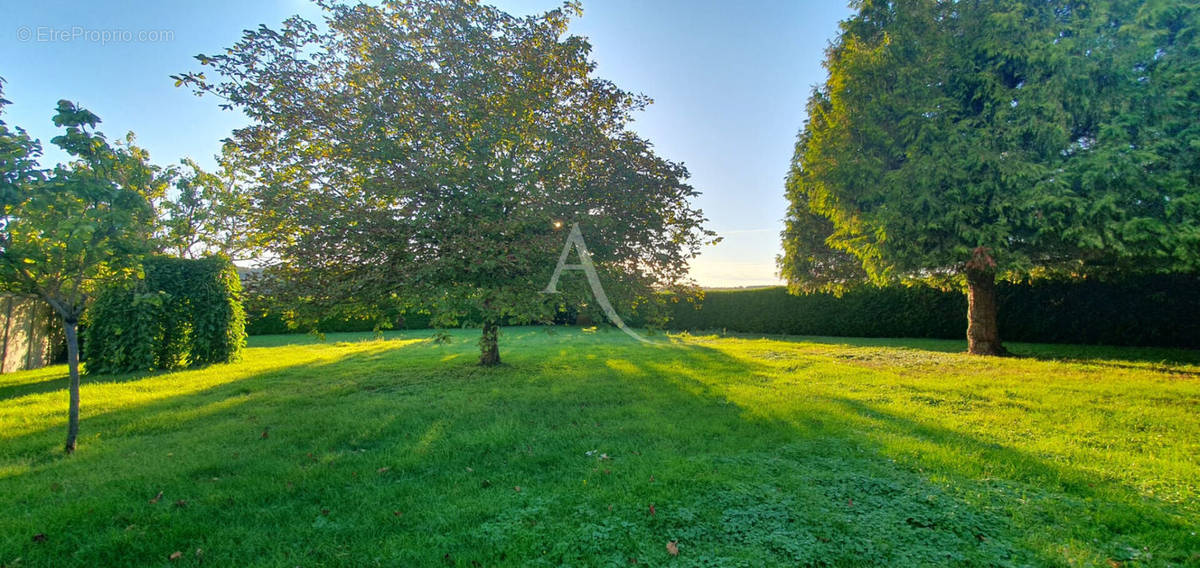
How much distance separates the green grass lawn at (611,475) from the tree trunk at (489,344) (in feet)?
4.11

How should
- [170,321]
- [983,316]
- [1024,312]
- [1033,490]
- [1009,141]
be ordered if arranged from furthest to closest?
[1024,312], [983,316], [170,321], [1009,141], [1033,490]

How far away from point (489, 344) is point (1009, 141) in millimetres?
11437

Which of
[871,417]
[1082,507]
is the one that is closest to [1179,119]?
[871,417]

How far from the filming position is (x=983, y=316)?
1152 centimetres

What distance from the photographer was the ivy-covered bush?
9.27 m

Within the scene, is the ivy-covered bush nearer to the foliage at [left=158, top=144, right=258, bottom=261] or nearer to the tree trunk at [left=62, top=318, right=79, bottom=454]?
the foliage at [left=158, top=144, right=258, bottom=261]

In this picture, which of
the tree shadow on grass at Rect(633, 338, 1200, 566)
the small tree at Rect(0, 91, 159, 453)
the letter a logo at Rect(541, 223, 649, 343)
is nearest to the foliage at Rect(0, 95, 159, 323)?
the small tree at Rect(0, 91, 159, 453)

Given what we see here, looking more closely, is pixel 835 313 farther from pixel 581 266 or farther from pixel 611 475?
pixel 611 475

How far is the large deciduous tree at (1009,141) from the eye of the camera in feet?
27.7

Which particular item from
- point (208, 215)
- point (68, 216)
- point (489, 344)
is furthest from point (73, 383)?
point (208, 215)

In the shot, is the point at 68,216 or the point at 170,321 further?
the point at 170,321

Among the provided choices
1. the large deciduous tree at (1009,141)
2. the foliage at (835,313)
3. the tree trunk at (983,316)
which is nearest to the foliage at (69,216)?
the foliage at (835,313)

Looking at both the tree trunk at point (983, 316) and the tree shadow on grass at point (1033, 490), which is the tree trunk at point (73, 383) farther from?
the tree trunk at point (983, 316)

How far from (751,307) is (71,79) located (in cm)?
2110
